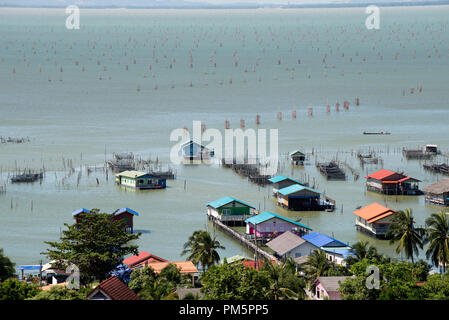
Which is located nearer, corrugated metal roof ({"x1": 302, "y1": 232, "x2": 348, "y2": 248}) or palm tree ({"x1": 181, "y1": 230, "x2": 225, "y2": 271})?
palm tree ({"x1": 181, "y1": 230, "x2": 225, "y2": 271})

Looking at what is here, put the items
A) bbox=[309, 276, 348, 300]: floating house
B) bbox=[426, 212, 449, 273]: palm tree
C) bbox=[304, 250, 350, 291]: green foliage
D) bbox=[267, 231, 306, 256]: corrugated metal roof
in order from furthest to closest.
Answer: bbox=[267, 231, 306, 256]: corrugated metal roof
bbox=[426, 212, 449, 273]: palm tree
bbox=[304, 250, 350, 291]: green foliage
bbox=[309, 276, 348, 300]: floating house

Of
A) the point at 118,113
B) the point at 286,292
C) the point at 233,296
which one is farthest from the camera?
the point at 118,113

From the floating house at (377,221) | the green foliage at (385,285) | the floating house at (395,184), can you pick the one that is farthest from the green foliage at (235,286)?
the floating house at (395,184)

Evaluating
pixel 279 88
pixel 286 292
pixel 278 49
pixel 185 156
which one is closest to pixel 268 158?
pixel 185 156

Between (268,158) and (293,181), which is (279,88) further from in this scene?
(293,181)

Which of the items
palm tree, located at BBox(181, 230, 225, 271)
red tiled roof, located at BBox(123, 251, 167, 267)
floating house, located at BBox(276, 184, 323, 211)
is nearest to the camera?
palm tree, located at BBox(181, 230, 225, 271)

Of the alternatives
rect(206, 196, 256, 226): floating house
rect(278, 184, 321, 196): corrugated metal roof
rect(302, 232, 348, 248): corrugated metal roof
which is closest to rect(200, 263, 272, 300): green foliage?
rect(302, 232, 348, 248): corrugated metal roof

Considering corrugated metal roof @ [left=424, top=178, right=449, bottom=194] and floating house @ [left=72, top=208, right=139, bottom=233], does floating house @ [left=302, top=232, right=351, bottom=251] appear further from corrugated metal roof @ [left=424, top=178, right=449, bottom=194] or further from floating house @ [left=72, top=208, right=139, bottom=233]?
corrugated metal roof @ [left=424, top=178, right=449, bottom=194]

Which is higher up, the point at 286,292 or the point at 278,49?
the point at 278,49
